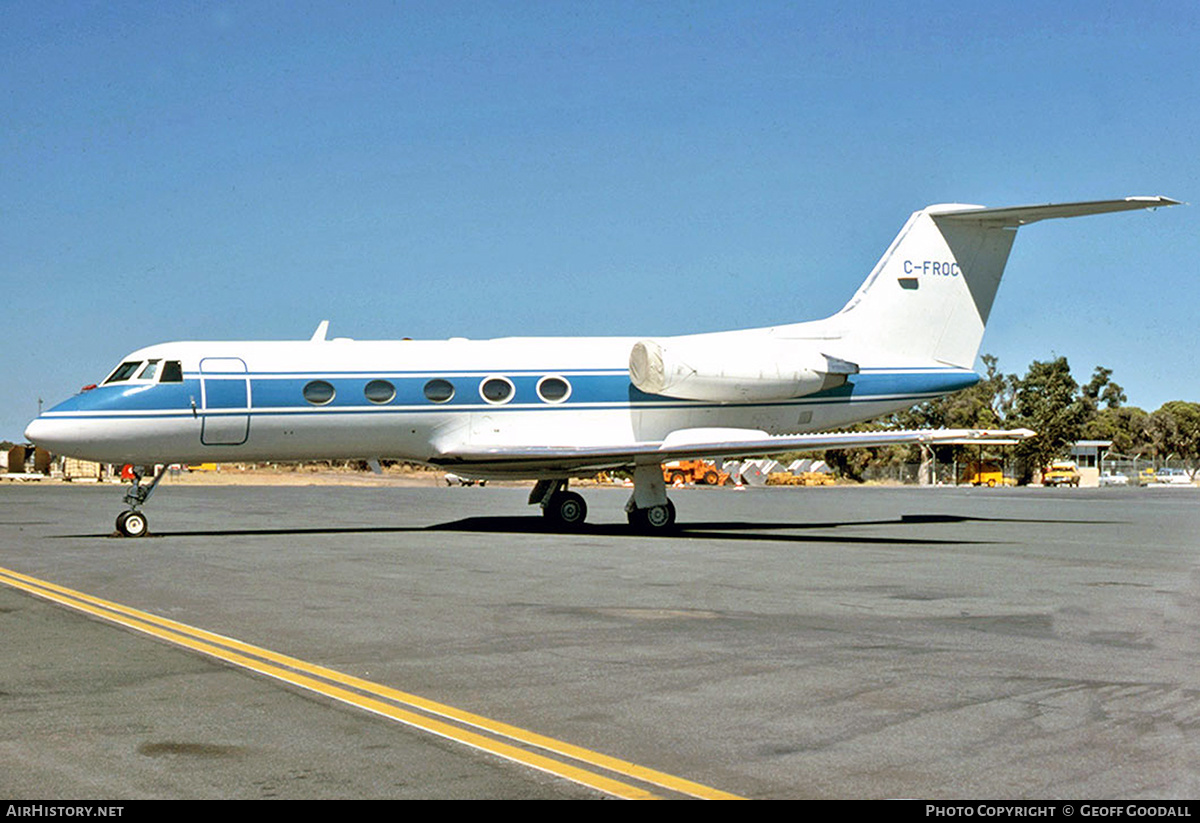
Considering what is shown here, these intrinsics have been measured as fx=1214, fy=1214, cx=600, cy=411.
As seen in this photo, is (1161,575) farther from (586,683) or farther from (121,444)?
(121,444)

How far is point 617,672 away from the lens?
807cm

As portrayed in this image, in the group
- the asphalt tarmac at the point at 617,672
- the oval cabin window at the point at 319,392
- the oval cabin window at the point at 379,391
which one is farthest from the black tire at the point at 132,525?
the oval cabin window at the point at 379,391

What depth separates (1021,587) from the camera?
1328 centimetres

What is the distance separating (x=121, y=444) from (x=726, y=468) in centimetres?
4973

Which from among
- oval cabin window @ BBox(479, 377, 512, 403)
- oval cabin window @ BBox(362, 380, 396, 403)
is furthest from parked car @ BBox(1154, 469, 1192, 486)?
oval cabin window @ BBox(362, 380, 396, 403)

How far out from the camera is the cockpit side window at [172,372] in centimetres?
2131

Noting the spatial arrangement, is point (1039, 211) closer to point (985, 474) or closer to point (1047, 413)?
point (985, 474)

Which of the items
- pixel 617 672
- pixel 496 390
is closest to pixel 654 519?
pixel 496 390

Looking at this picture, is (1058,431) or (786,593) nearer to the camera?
(786,593)

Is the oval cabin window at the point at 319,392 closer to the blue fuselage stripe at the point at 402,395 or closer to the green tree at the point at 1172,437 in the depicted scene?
the blue fuselage stripe at the point at 402,395

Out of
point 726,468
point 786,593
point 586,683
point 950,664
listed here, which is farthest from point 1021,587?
point 726,468

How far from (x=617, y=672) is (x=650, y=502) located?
49.2 ft

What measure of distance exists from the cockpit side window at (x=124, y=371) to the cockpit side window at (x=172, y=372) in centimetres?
55
